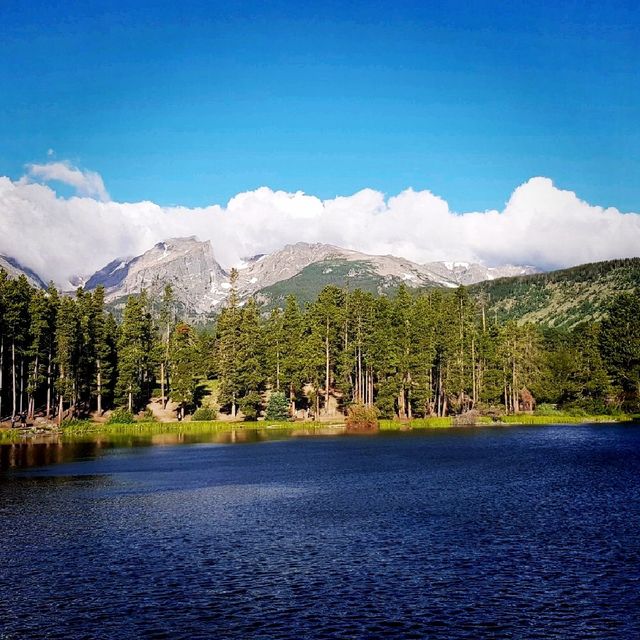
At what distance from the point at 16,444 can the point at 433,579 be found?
250ft

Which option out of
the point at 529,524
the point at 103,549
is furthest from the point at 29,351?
the point at 529,524

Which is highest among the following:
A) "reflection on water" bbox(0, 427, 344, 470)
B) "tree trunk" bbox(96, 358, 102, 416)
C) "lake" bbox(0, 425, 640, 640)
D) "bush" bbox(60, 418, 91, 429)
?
"tree trunk" bbox(96, 358, 102, 416)

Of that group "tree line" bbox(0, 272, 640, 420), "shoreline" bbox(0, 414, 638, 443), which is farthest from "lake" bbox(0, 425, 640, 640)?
"tree line" bbox(0, 272, 640, 420)

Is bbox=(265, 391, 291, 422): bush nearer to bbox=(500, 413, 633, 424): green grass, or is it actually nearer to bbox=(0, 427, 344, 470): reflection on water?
bbox=(0, 427, 344, 470): reflection on water

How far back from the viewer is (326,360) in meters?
128

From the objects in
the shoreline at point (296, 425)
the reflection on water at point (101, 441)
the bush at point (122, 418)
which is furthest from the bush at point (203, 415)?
the bush at point (122, 418)

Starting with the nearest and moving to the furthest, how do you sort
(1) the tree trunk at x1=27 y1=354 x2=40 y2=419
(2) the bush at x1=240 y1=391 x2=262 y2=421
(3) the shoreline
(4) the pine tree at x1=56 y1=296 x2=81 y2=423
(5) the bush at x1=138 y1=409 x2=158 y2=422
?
1. (1) the tree trunk at x1=27 y1=354 x2=40 y2=419
2. (3) the shoreline
3. (4) the pine tree at x1=56 y1=296 x2=81 y2=423
4. (5) the bush at x1=138 y1=409 x2=158 y2=422
5. (2) the bush at x1=240 y1=391 x2=262 y2=421

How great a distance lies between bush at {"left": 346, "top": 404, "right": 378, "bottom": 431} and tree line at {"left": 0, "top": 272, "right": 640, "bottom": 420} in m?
4.81

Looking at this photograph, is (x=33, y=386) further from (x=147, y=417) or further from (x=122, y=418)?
(x=147, y=417)

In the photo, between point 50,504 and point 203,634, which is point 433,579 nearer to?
point 203,634

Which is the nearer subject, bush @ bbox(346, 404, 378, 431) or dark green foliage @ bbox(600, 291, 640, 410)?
bush @ bbox(346, 404, 378, 431)

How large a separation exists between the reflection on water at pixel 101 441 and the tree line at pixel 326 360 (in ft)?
40.9

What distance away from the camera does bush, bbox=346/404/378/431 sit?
11338cm

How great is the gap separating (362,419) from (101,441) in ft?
140
